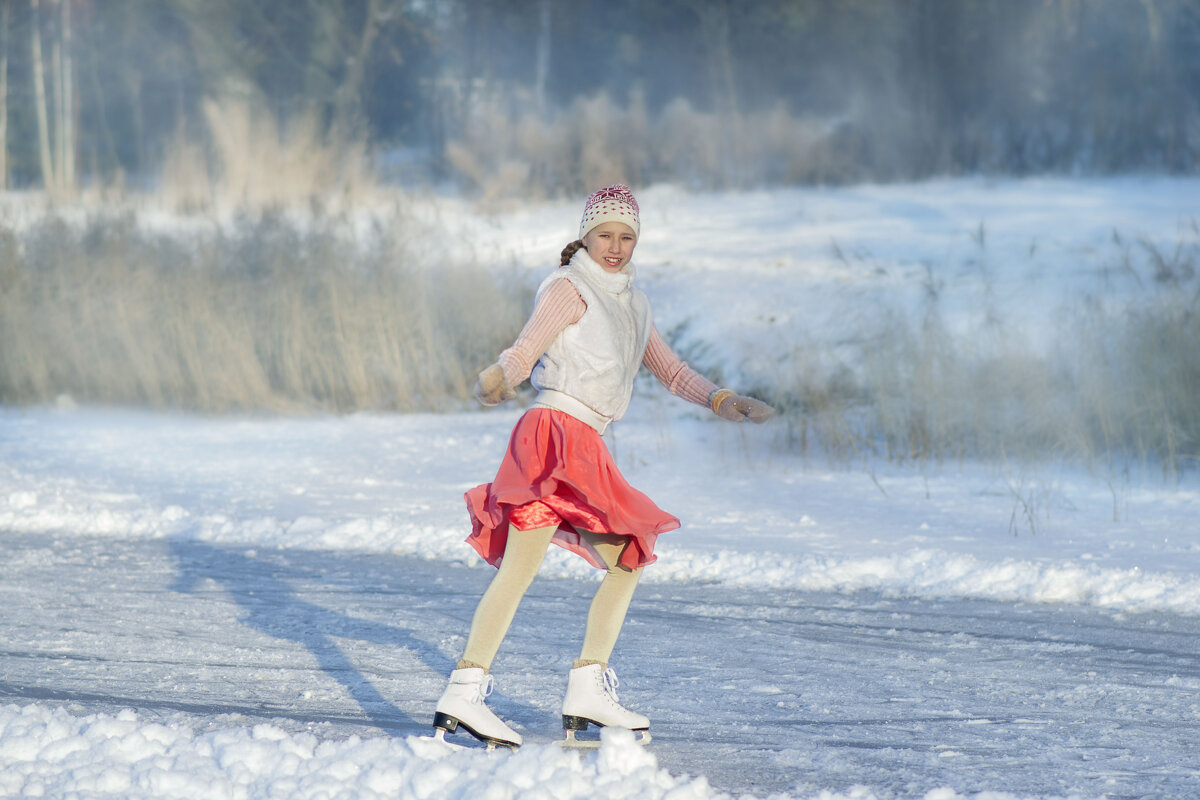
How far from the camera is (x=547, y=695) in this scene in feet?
14.2

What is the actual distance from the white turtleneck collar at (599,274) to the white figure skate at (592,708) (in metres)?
1.08

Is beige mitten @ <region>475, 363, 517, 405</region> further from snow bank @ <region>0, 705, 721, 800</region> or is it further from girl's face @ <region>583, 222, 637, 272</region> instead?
snow bank @ <region>0, 705, 721, 800</region>

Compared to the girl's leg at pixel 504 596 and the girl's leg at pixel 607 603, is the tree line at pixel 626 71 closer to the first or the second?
the girl's leg at pixel 607 603

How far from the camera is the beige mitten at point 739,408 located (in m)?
3.62

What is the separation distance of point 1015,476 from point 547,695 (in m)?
5.64

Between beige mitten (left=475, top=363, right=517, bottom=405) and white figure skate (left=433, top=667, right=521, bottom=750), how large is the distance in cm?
76

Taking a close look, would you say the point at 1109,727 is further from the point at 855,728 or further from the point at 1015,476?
the point at 1015,476

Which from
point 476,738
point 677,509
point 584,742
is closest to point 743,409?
point 584,742

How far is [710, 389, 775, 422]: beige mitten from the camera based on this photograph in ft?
11.9

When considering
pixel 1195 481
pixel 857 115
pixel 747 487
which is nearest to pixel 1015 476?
pixel 1195 481

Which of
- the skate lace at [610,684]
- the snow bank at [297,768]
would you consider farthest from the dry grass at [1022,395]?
the snow bank at [297,768]

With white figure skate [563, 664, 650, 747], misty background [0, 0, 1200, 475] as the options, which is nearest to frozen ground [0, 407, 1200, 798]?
white figure skate [563, 664, 650, 747]

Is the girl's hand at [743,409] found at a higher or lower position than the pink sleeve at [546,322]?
lower

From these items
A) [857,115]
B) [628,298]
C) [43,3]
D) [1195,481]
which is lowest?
[1195,481]
